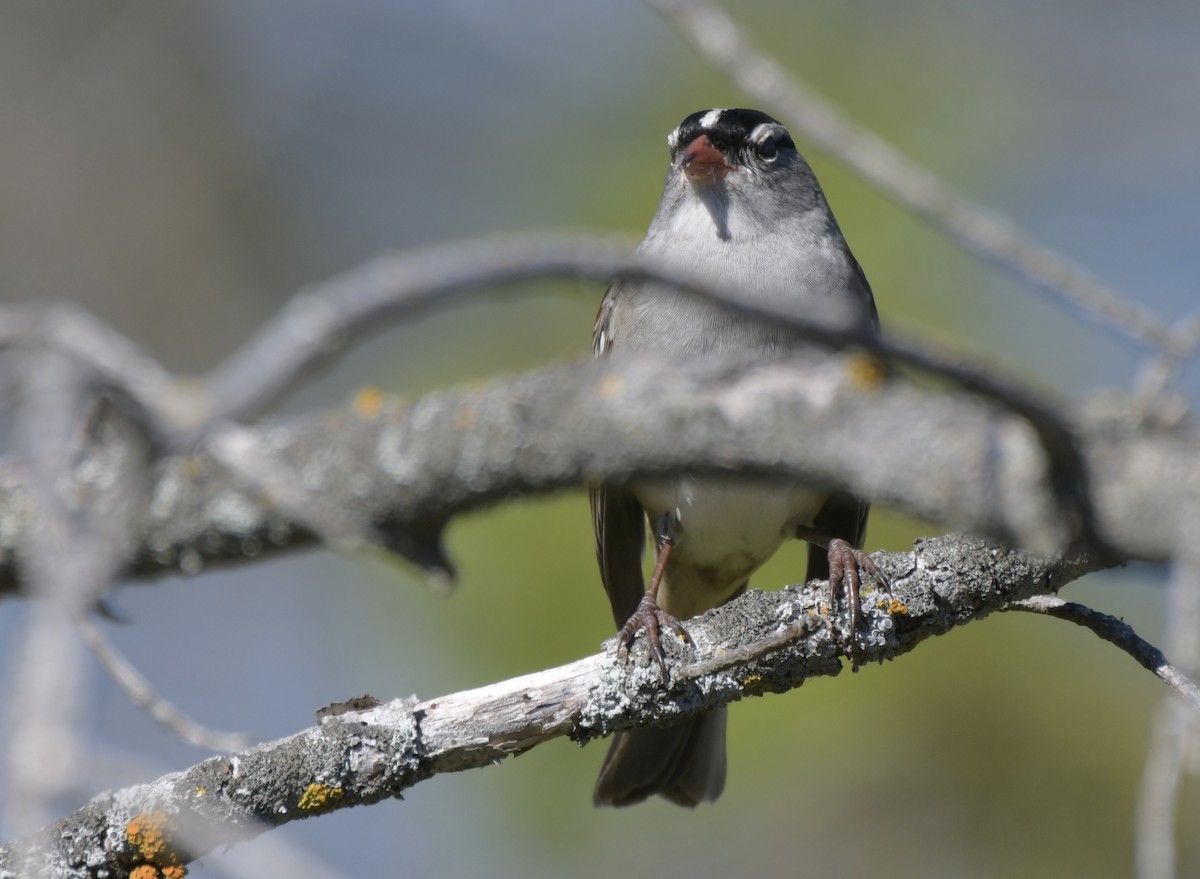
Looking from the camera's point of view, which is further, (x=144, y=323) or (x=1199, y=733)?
(x=144, y=323)

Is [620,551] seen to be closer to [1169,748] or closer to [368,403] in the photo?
[368,403]

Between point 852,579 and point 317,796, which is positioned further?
point 852,579

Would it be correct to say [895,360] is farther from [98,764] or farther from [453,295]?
Result: [98,764]

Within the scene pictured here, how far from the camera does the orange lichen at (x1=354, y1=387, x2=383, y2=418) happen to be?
251 cm

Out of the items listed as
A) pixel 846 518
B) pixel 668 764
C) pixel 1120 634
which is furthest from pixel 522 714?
pixel 846 518

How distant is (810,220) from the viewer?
14.5 ft

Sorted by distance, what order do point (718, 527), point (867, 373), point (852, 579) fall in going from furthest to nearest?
point (718, 527)
point (852, 579)
point (867, 373)

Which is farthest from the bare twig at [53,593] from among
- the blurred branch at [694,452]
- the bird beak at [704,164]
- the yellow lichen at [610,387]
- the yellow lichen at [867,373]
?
the bird beak at [704,164]

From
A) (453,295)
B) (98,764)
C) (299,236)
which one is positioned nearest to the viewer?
(453,295)

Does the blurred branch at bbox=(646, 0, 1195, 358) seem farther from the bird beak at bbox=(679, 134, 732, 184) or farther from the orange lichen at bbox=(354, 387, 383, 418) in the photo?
the bird beak at bbox=(679, 134, 732, 184)

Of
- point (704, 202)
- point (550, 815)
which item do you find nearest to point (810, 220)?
point (704, 202)

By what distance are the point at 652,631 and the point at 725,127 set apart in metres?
2.18

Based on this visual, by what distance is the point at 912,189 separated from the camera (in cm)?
191

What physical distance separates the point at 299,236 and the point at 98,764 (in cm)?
753
